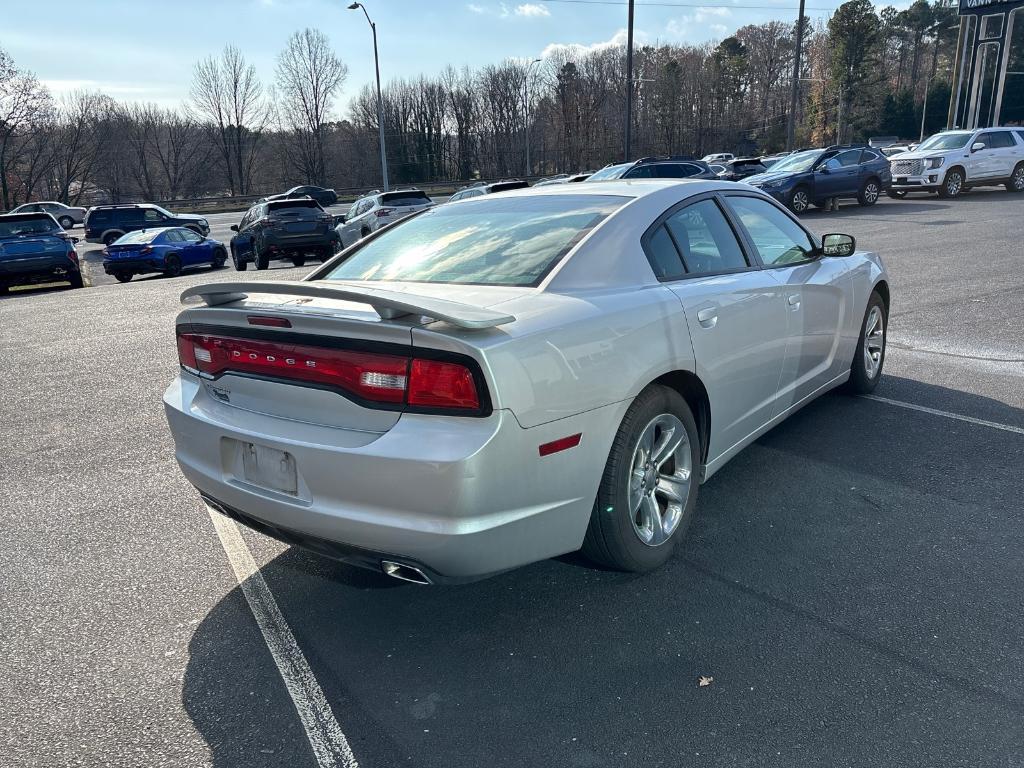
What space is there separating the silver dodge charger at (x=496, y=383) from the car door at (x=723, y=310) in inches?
0.5

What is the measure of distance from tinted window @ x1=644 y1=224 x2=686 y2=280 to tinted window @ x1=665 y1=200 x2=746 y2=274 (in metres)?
0.05

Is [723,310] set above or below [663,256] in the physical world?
below

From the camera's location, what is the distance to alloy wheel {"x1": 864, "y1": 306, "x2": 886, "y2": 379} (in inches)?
213

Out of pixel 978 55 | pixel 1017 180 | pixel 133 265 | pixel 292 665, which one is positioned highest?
pixel 978 55

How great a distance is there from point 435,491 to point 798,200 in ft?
67.9

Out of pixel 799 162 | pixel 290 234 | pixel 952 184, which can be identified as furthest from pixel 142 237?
pixel 952 184

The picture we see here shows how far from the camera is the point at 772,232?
448 centimetres

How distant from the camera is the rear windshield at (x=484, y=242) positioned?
3.26m

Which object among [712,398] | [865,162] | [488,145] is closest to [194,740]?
[712,398]

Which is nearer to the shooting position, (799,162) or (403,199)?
(799,162)

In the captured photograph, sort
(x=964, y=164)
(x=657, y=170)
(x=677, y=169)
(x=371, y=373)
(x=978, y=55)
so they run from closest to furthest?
(x=371, y=373)
(x=657, y=170)
(x=677, y=169)
(x=964, y=164)
(x=978, y=55)

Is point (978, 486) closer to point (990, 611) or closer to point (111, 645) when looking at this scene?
point (990, 611)

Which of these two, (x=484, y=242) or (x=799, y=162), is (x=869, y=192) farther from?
(x=484, y=242)

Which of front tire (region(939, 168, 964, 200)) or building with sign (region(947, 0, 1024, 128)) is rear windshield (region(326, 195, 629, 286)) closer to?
front tire (region(939, 168, 964, 200))
